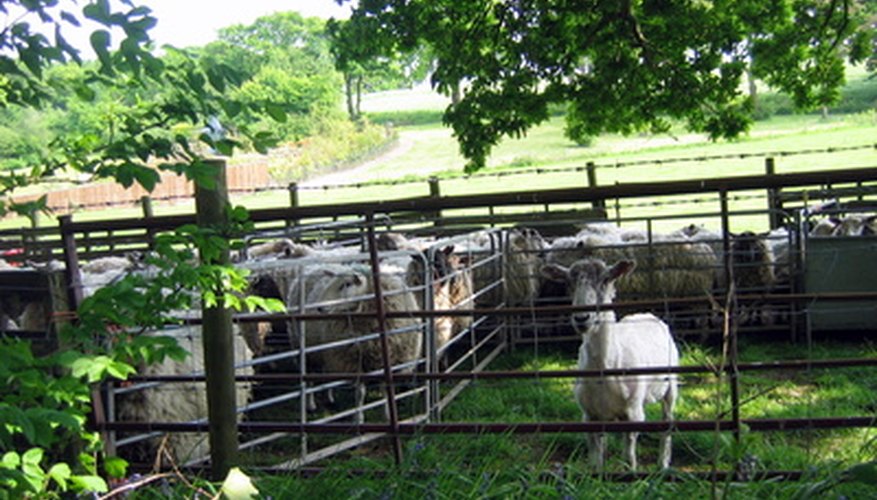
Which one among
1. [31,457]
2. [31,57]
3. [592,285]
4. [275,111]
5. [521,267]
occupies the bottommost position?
[521,267]

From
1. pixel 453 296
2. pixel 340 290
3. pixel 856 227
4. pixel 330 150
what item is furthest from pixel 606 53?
pixel 330 150

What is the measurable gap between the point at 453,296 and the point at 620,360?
3.68 m

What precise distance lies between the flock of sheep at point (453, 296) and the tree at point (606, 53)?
5.40ft

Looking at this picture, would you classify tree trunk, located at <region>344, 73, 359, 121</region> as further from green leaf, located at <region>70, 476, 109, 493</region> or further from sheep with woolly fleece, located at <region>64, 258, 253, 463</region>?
green leaf, located at <region>70, 476, 109, 493</region>

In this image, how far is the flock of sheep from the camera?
661 cm

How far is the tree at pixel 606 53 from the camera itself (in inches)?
498

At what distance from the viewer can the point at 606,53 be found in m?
12.7

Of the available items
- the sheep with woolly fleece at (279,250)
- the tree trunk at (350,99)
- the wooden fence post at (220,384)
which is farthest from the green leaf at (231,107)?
the tree trunk at (350,99)

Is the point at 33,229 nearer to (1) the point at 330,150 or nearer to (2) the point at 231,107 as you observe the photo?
(2) the point at 231,107

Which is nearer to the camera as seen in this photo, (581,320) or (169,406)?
(169,406)

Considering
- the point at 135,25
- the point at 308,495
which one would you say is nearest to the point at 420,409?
the point at 308,495

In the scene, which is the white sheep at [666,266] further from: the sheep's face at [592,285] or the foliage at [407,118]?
the foliage at [407,118]

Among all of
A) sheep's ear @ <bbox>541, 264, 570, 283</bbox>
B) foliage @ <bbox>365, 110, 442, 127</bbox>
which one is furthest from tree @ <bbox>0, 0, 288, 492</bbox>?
foliage @ <bbox>365, 110, 442, 127</bbox>

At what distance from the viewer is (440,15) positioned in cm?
1303
